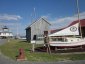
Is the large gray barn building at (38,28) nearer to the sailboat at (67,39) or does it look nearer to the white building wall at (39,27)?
the white building wall at (39,27)

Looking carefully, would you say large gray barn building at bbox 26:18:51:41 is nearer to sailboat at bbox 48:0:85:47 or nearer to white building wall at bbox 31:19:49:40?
white building wall at bbox 31:19:49:40

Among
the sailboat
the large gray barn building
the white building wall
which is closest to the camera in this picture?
the sailboat

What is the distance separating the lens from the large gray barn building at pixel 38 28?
60.5 meters

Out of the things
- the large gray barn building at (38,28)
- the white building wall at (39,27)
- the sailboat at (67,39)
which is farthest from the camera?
the white building wall at (39,27)

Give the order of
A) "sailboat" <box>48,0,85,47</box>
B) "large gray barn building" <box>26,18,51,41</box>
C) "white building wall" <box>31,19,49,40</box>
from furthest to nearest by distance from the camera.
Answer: "white building wall" <box>31,19,49,40</box> → "large gray barn building" <box>26,18,51,41</box> → "sailboat" <box>48,0,85,47</box>

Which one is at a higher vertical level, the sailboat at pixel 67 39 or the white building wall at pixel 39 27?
the white building wall at pixel 39 27

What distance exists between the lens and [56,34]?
30.4 m

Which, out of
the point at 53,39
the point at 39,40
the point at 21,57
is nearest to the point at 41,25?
the point at 39,40

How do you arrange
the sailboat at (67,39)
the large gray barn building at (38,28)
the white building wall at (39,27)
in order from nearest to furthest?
the sailboat at (67,39) → the large gray barn building at (38,28) → the white building wall at (39,27)

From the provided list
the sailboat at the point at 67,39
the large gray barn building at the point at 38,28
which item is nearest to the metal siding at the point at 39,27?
the large gray barn building at the point at 38,28

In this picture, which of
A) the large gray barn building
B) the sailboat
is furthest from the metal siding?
the sailboat

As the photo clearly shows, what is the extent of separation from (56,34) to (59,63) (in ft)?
42.0

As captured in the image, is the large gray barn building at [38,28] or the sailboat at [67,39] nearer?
the sailboat at [67,39]

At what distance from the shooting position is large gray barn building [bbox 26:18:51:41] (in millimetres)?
60537
